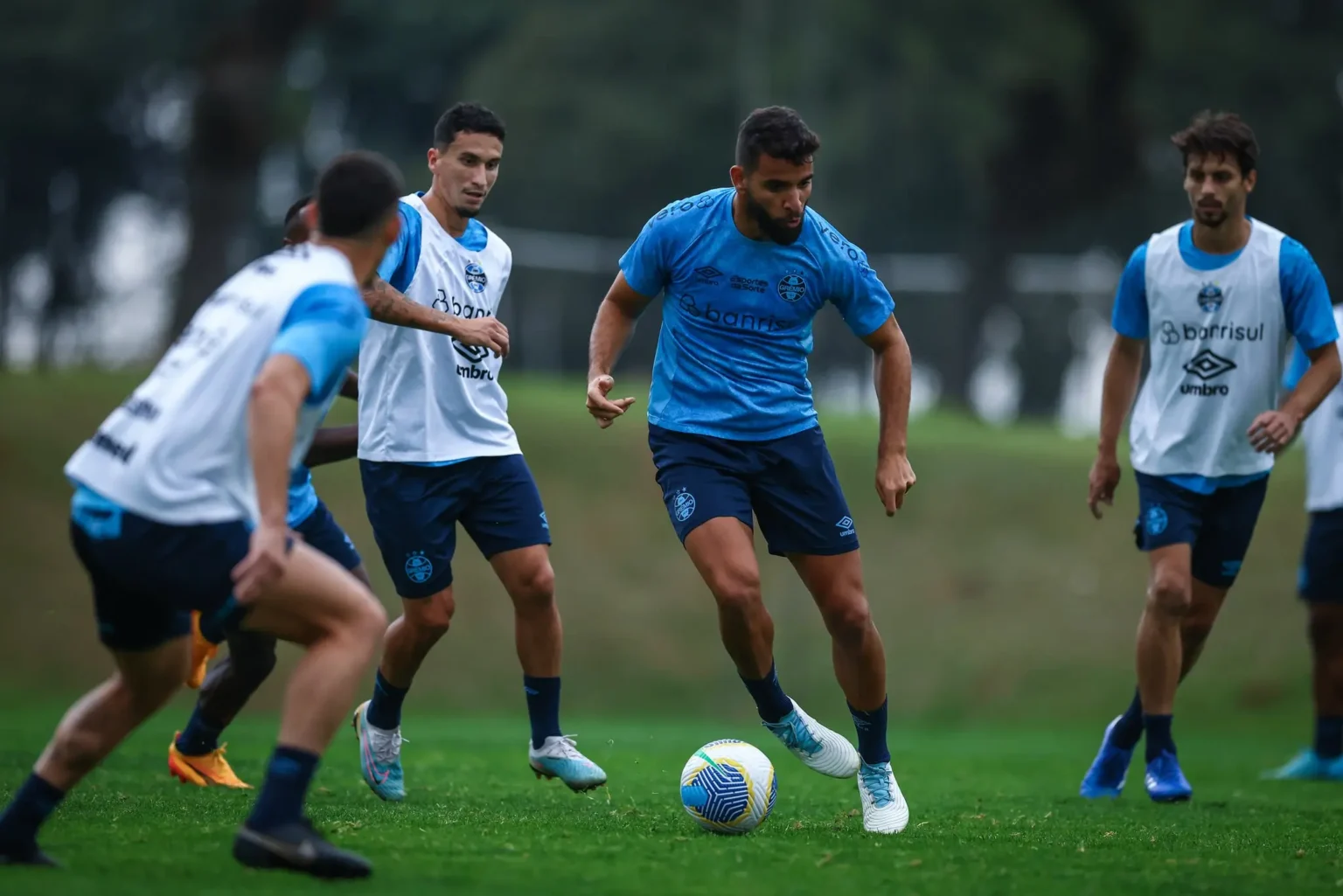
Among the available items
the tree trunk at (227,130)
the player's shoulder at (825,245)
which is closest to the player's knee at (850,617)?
the player's shoulder at (825,245)

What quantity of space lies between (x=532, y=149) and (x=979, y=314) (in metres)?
11.5

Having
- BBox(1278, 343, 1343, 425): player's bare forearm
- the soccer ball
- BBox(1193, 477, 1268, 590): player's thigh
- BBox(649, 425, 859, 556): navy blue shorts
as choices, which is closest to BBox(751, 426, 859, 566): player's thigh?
BBox(649, 425, 859, 556): navy blue shorts

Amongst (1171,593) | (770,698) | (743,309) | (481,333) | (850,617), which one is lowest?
(770,698)

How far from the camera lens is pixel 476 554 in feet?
57.7

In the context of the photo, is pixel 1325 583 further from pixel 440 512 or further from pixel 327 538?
pixel 327 538

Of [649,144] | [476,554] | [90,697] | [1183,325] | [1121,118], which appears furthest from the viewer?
[649,144]

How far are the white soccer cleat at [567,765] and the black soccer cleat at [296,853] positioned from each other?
2286 mm

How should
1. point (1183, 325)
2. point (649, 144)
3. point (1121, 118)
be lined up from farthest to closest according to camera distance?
point (649, 144)
point (1121, 118)
point (1183, 325)

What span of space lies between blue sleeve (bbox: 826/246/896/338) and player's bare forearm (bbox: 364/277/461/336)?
5.11 feet

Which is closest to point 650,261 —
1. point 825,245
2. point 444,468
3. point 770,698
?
point 825,245

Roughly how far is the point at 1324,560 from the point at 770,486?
15.7 feet

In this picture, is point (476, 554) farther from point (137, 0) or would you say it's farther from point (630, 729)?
point (137, 0)

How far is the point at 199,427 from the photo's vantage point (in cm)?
477

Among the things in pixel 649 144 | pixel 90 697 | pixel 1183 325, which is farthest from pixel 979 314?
pixel 90 697
